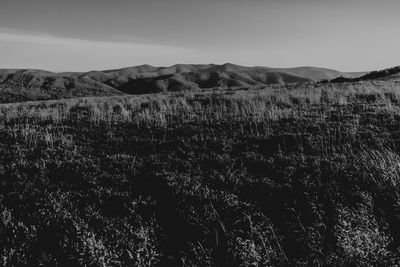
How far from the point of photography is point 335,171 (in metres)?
6.08

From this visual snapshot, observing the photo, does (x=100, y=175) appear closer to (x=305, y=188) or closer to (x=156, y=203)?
(x=156, y=203)

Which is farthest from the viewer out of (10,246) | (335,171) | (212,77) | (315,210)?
(212,77)

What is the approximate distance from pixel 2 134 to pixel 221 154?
736 cm

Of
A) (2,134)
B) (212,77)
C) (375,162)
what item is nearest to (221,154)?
(375,162)

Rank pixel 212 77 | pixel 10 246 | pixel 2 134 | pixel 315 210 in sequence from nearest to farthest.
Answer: pixel 10 246
pixel 315 210
pixel 2 134
pixel 212 77

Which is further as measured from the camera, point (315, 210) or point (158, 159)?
point (158, 159)

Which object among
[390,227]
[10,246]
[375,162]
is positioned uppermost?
[375,162]

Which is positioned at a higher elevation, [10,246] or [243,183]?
[243,183]

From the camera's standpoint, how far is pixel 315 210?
465cm

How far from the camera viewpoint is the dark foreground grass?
380cm

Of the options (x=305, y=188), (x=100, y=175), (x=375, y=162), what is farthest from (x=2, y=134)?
(x=375, y=162)

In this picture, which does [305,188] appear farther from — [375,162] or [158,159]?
[158,159]

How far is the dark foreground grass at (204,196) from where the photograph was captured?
380 cm

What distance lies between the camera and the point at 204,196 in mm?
5328
